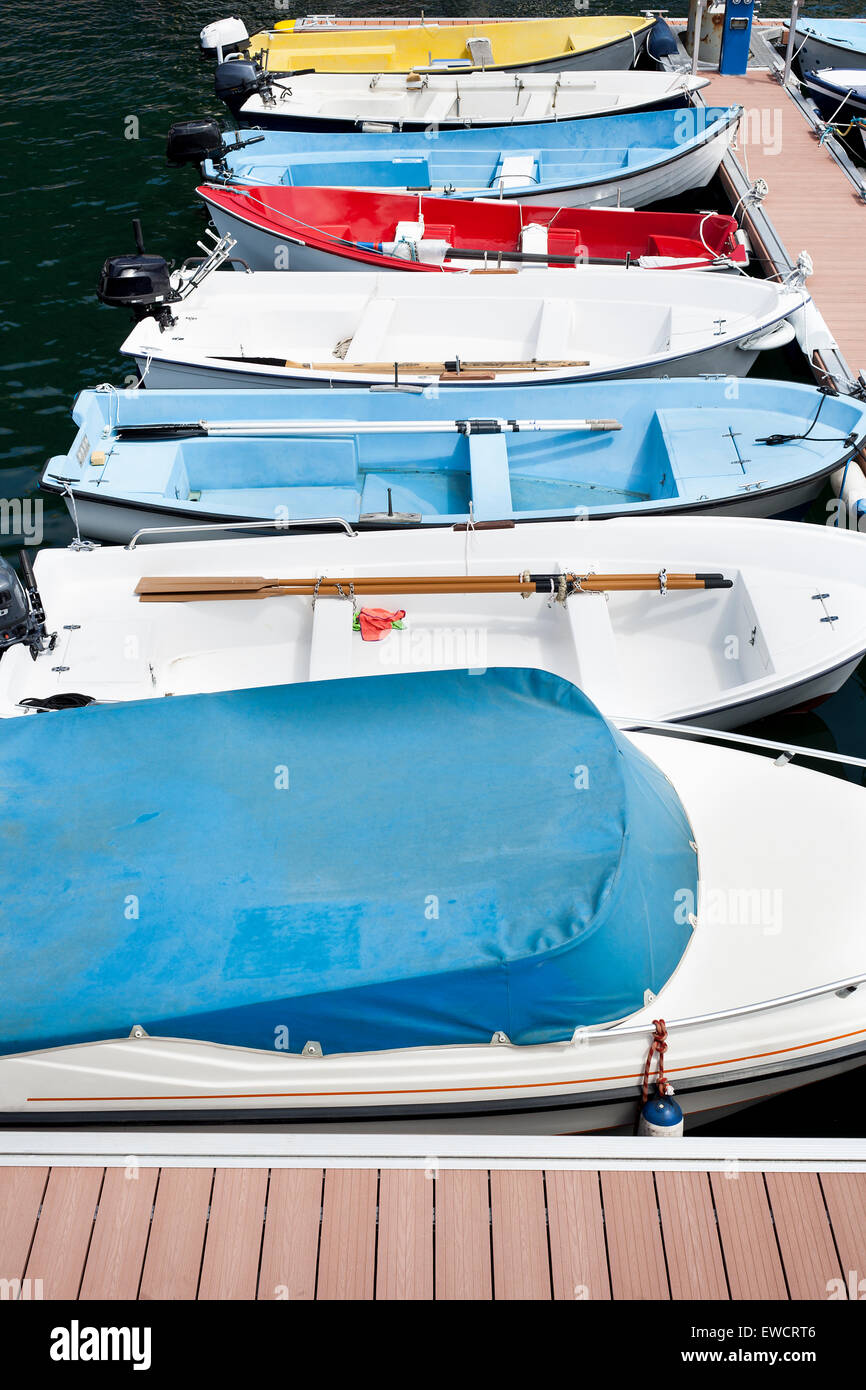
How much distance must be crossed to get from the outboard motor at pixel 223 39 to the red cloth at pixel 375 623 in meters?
11.7

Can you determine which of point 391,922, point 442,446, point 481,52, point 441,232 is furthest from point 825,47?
point 391,922

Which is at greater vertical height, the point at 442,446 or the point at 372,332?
the point at 372,332

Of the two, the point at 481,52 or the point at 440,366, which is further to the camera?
the point at 481,52

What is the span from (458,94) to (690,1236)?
14721 millimetres

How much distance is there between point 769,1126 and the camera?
5.24m

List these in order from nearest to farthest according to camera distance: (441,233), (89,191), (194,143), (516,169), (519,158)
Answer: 1. (441,233)
2. (194,143)
3. (516,169)
4. (519,158)
5. (89,191)

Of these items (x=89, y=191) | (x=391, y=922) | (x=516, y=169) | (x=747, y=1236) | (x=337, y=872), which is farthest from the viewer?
(x=89, y=191)

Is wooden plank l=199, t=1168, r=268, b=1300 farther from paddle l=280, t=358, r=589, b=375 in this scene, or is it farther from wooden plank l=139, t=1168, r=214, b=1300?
paddle l=280, t=358, r=589, b=375

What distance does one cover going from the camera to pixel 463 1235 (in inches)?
146

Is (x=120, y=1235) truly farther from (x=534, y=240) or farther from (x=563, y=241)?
(x=563, y=241)

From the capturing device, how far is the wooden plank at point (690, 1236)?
142 inches

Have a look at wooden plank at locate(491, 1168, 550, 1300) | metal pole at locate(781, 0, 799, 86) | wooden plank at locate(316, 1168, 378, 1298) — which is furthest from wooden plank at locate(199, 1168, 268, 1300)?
metal pole at locate(781, 0, 799, 86)
